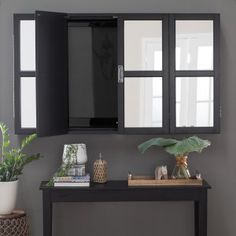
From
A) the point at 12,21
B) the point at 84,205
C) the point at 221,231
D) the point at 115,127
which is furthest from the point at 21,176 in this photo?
the point at 221,231

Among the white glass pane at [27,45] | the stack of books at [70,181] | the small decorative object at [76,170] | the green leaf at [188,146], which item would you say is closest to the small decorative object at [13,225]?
the stack of books at [70,181]

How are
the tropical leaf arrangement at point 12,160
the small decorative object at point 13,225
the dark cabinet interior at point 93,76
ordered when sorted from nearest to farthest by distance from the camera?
1. the small decorative object at point 13,225
2. the tropical leaf arrangement at point 12,160
3. the dark cabinet interior at point 93,76

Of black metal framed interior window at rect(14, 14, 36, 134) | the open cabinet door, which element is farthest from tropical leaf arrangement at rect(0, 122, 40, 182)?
the open cabinet door

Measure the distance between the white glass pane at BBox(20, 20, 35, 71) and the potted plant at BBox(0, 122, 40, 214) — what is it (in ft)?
1.82

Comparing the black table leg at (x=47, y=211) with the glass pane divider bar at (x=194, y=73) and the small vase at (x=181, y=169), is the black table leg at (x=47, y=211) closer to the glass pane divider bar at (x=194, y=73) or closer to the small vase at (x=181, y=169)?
the small vase at (x=181, y=169)

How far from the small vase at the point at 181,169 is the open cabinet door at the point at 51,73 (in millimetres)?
984

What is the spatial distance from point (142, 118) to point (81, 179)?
724 millimetres

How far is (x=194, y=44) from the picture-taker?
4.44 meters

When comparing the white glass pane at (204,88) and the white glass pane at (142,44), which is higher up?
the white glass pane at (142,44)

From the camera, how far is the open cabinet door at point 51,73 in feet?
14.0

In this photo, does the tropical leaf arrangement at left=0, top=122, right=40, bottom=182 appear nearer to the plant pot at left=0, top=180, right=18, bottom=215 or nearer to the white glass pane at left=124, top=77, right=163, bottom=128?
the plant pot at left=0, top=180, right=18, bottom=215

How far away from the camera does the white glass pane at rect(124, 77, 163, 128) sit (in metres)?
4.45

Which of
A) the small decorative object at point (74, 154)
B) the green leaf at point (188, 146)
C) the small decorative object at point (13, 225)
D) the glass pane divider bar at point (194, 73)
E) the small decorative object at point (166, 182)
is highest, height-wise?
the glass pane divider bar at point (194, 73)

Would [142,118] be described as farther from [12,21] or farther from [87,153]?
[12,21]
